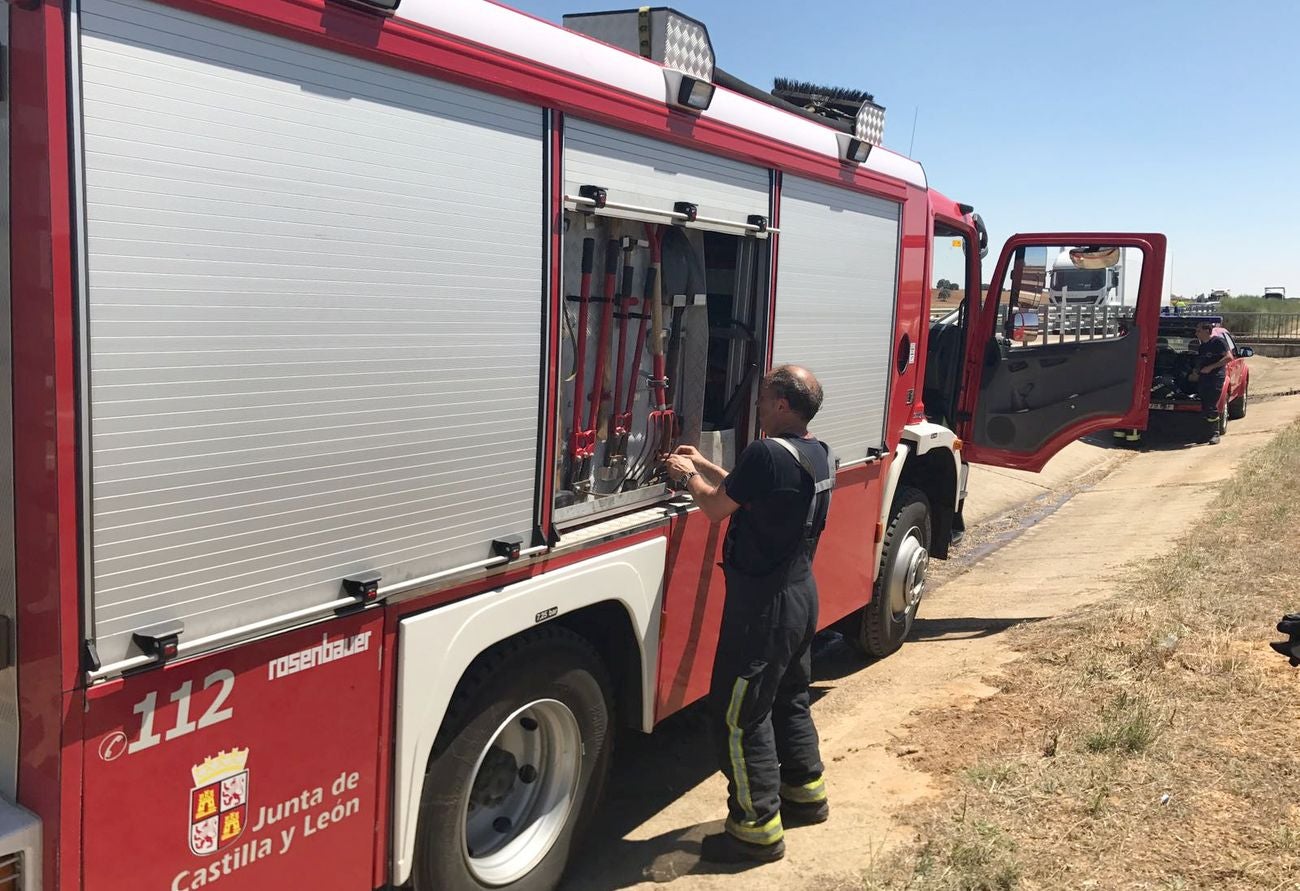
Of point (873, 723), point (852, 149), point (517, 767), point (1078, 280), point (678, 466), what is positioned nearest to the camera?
point (517, 767)

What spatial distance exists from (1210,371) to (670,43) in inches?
619

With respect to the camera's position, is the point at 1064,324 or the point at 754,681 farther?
the point at 1064,324

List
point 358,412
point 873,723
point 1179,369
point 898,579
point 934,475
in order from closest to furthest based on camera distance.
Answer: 1. point 358,412
2. point 873,723
3. point 898,579
4. point 934,475
5. point 1179,369

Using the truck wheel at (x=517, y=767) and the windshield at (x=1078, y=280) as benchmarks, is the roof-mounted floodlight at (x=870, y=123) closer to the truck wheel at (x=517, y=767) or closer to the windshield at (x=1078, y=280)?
the windshield at (x=1078, y=280)

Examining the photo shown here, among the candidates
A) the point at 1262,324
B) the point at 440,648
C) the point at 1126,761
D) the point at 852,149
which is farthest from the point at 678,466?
the point at 1262,324

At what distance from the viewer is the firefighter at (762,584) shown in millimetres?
3822

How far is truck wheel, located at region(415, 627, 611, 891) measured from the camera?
3.14 meters

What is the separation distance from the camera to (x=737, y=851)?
3928 millimetres

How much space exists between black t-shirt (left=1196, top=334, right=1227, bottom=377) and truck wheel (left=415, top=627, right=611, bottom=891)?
16.0 meters

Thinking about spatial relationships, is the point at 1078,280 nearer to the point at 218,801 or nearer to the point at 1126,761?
the point at 1126,761

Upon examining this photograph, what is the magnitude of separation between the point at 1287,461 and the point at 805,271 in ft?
35.3

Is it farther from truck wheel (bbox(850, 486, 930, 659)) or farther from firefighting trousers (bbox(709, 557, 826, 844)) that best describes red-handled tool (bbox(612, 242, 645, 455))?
truck wheel (bbox(850, 486, 930, 659))

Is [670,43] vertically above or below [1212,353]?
above

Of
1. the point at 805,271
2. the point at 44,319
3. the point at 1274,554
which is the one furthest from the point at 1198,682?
the point at 44,319
